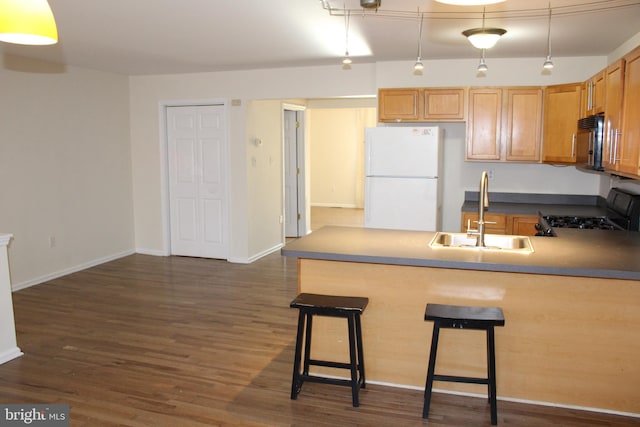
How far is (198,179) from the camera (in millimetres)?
6891

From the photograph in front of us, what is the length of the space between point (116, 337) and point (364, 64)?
3803mm

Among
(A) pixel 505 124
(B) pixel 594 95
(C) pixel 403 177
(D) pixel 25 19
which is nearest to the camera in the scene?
(D) pixel 25 19

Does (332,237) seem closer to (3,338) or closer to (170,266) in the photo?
(3,338)

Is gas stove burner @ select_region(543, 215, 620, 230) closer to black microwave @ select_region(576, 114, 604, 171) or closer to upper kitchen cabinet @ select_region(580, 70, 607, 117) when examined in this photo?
black microwave @ select_region(576, 114, 604, 171)

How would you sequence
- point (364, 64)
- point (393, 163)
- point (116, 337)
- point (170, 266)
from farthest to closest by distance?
1. point (170, 266)
2. point (364, 64)
3. point (393, 163)
4. point (116, 337)

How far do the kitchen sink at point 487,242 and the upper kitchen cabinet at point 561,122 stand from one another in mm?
1874

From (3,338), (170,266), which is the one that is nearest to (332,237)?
(3,338)

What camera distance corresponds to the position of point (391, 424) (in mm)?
2873

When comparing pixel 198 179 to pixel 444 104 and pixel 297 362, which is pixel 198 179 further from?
pixel 297 362

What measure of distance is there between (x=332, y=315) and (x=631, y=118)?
229 centimetres

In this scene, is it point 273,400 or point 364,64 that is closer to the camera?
point 273,400

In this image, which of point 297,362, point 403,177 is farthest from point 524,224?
point 297,362

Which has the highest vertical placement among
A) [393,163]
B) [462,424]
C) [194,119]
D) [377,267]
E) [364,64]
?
[364,64]

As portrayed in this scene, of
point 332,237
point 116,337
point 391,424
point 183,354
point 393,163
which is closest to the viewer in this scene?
point 391,424
